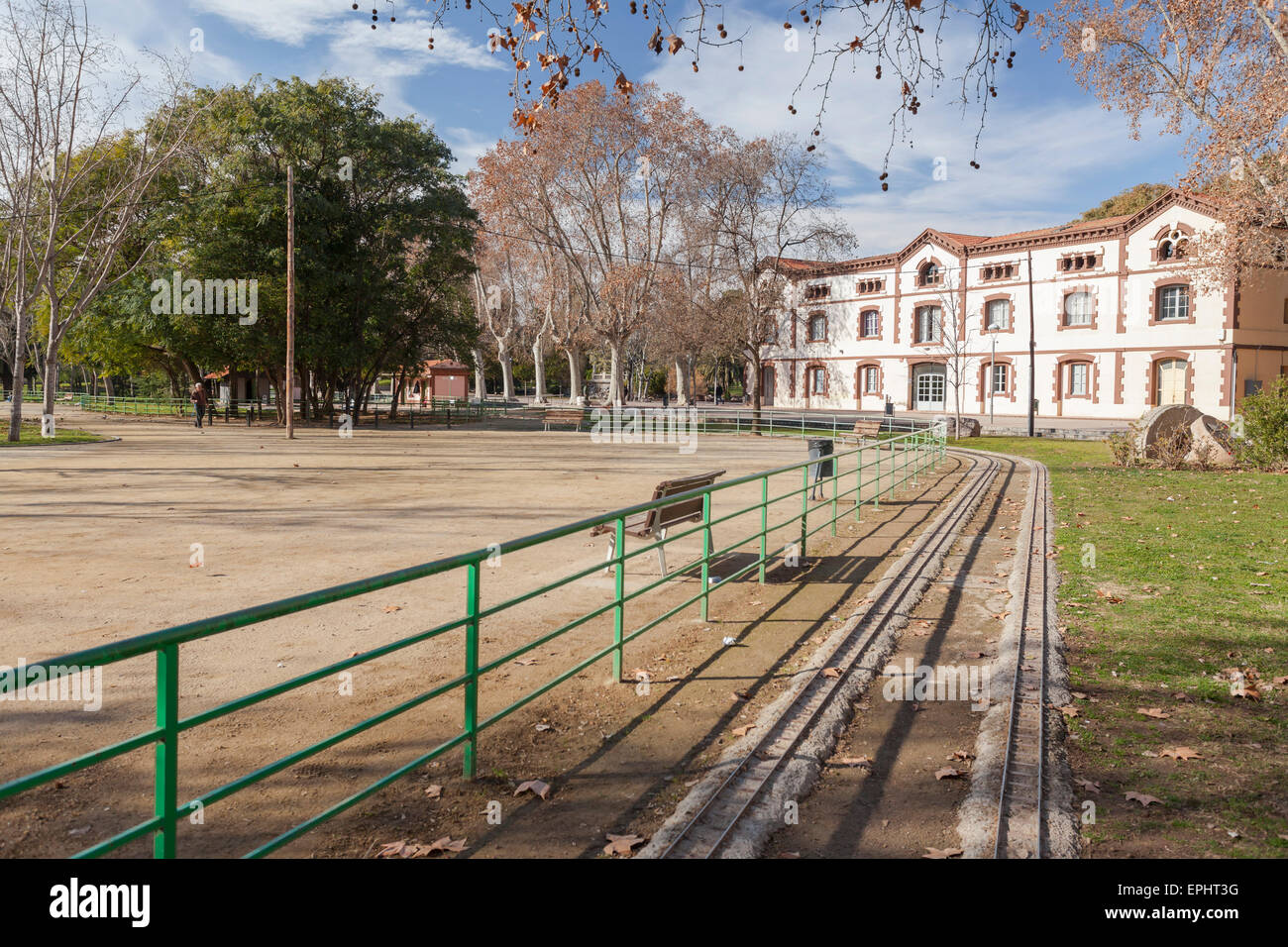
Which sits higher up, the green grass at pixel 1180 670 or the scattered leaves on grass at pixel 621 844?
the green grass at pixel 1180 670

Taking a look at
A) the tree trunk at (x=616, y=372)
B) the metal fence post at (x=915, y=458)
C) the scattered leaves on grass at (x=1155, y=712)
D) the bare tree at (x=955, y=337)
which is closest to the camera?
the scattered leaves on grass at (x=1155, y=712)

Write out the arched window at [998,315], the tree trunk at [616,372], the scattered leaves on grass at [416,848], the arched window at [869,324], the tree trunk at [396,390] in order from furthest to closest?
the arched window at [869,324]
the arched window at [998,315]
the tree trunk at [616,372]
the tree trunk at [396,390]
the scattered leaves on grass at [416,848]

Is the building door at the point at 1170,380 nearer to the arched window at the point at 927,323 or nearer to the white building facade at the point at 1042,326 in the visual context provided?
the white building facade at the point at 1042,326

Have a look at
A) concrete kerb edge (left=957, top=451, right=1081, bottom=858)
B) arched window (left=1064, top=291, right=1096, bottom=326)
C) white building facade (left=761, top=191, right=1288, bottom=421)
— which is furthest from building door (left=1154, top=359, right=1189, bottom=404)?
concrete kerb edge (left=957, top=451, right=1081, bottom=858)

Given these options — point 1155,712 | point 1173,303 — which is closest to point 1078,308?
point 1173,303

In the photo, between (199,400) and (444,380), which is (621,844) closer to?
(199,400)

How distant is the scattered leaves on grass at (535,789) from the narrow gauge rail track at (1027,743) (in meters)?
2.00

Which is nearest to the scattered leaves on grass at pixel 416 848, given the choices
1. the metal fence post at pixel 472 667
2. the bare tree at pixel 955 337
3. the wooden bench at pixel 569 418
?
the metal fence post at pixel 472 667

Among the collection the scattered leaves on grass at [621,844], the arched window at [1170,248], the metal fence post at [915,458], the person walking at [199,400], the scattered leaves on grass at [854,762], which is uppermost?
the arched window at [1170,248]

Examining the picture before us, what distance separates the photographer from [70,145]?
26.6m

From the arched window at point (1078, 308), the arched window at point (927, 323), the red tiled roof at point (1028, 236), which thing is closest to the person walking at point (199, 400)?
the red tiled roof at point (1028, 236)

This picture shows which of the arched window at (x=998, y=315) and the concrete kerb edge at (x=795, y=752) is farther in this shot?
the arched window at (x=998, y=315)

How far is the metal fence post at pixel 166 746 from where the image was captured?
2734mm

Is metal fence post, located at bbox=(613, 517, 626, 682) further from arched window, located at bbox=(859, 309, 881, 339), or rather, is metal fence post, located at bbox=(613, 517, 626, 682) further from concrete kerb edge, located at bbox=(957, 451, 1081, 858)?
arched window, located at bbox=(859, 309, 881, 339)
